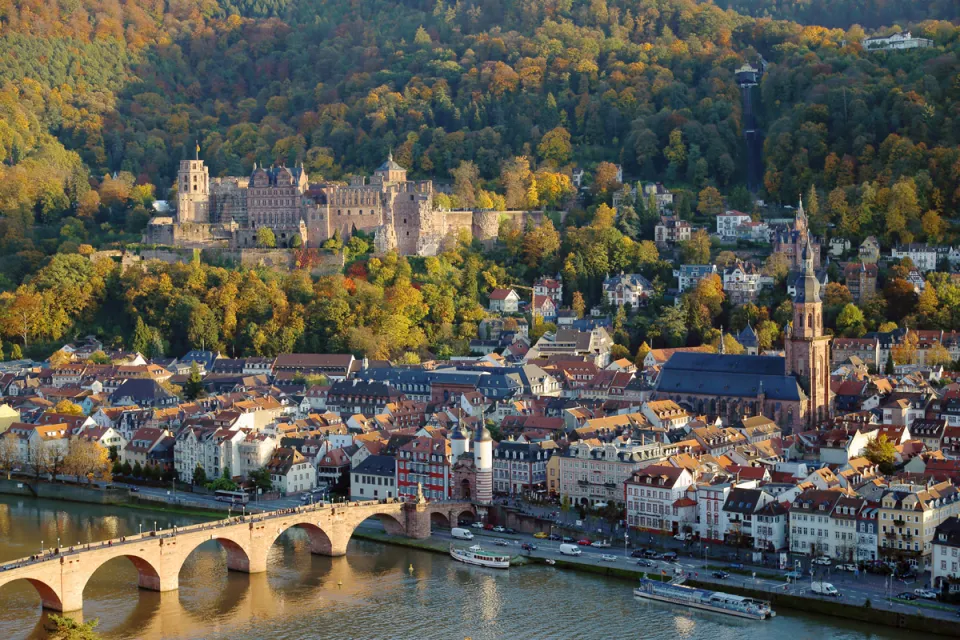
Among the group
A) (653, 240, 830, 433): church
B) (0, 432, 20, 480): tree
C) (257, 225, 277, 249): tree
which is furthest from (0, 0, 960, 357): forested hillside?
(0, 432, 20, 480): tree

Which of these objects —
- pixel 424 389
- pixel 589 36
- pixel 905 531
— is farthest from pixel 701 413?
pixel 589 36

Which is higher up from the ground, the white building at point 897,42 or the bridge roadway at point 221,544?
the white building at point 897,42

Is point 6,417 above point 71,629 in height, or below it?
above

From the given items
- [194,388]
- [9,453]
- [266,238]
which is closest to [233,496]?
[9,453]

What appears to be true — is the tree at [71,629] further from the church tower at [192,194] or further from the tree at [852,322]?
the church tower at [192,194]

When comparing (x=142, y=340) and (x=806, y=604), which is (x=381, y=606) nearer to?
(x=806, y=604)

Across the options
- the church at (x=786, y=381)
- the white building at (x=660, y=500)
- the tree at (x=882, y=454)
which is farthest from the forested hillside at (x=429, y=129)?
the white building at (x=660, y=500)

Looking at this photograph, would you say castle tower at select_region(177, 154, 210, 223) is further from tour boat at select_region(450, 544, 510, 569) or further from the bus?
tour boat at select_region(450, 544, 510, 569)
